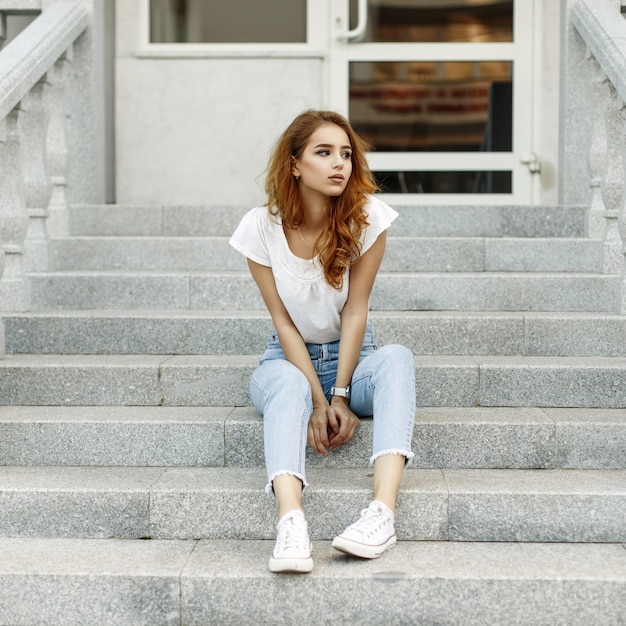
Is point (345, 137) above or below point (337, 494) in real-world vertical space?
above

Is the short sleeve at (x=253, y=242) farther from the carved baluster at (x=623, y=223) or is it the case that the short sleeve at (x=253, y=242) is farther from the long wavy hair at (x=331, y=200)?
the carved baluster at (x=623, y=223)

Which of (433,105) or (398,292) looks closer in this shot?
(398,292)

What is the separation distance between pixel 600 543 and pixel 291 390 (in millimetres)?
1123

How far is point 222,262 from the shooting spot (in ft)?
15.3

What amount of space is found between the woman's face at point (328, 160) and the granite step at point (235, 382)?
0.90 metres

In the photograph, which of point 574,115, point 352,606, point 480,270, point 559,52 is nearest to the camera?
point 352,606

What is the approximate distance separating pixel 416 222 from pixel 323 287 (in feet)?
6.39

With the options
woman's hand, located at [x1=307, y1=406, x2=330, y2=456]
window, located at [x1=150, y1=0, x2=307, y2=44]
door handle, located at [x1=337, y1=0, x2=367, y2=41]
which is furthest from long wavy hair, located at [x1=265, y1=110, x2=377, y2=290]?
window, located at [x1=150, y1=0, x2=307, y2=44]

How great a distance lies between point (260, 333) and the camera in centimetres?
396

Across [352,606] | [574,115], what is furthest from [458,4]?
[352,606]

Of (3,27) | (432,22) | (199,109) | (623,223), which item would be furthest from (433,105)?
(3,27)

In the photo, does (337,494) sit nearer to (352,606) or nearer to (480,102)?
(352,606)

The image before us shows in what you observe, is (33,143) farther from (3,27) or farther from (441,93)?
(441,93)

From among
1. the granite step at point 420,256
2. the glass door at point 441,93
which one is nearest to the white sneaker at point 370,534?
the granite step at point 420,256
